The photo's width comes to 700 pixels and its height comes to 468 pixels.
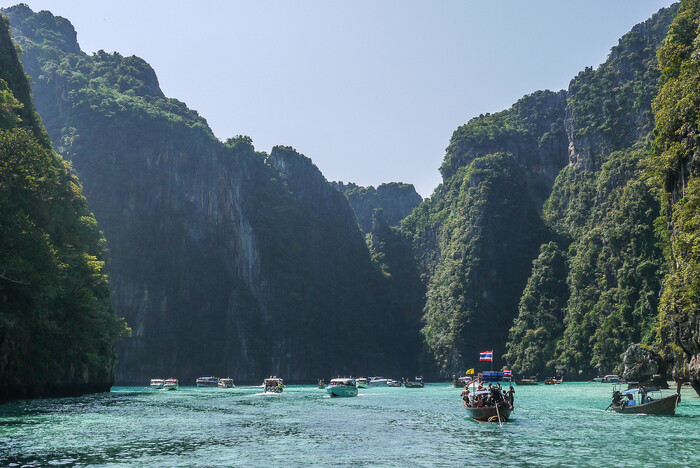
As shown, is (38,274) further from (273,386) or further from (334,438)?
(273,386)

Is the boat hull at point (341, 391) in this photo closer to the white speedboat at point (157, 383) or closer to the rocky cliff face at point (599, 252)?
the white speedboat at point (157, 383)

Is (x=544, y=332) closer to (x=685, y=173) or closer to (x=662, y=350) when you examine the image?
(x=662, y=350)

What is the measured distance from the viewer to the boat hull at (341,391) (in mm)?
93625

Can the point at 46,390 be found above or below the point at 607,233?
below

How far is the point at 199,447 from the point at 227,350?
167 metres

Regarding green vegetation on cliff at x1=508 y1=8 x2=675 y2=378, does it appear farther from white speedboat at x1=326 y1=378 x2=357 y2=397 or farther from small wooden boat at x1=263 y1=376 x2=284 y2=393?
small wooden boat at x1=263 y1=376 x2=284 y2=393

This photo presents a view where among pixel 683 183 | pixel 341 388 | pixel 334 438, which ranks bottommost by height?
pixel 334 438

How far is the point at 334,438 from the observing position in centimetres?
3934

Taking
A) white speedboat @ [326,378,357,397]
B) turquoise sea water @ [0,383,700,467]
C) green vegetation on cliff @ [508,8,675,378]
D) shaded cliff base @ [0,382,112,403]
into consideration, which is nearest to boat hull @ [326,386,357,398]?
white speedboat @ [326,378,357,397]

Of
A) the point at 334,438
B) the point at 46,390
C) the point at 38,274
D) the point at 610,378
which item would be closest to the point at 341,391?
the point at 46,390

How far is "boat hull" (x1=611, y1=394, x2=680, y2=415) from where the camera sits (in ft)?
162

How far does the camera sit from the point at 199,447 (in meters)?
34.6

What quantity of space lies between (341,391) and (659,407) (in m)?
52.1

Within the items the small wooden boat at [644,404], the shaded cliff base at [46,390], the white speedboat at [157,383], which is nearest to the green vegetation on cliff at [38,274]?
the shaded cliff base at [46,390]
